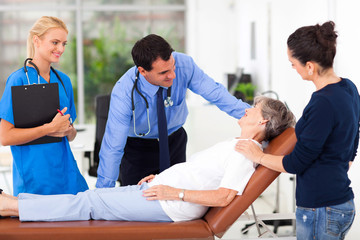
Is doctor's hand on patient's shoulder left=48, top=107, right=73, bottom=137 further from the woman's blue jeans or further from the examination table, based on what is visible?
the woman's blue jeans

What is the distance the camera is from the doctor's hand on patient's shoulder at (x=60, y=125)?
2.05 metres

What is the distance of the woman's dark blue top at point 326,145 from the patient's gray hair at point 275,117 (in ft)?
1.12

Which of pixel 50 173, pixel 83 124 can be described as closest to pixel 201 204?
pixel 50 173

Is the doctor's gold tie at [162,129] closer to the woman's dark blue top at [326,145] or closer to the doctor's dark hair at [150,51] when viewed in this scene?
the doctor's dark hair at [150,51]

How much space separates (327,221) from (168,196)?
666 millimetres

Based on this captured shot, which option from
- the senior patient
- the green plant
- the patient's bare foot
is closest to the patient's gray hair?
the senior patient

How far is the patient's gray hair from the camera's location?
1.94 metres

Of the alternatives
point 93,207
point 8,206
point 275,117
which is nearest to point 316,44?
point 275,117

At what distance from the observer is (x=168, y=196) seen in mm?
1889

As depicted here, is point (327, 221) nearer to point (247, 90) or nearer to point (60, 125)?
point (60, 125)

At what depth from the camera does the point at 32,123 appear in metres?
2.08

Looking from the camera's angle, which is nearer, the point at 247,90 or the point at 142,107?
the point at 142,107

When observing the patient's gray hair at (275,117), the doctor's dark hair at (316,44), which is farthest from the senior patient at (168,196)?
the doctor's dark hair at (316,44)

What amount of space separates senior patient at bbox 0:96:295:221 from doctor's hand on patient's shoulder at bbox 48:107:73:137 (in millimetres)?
315
